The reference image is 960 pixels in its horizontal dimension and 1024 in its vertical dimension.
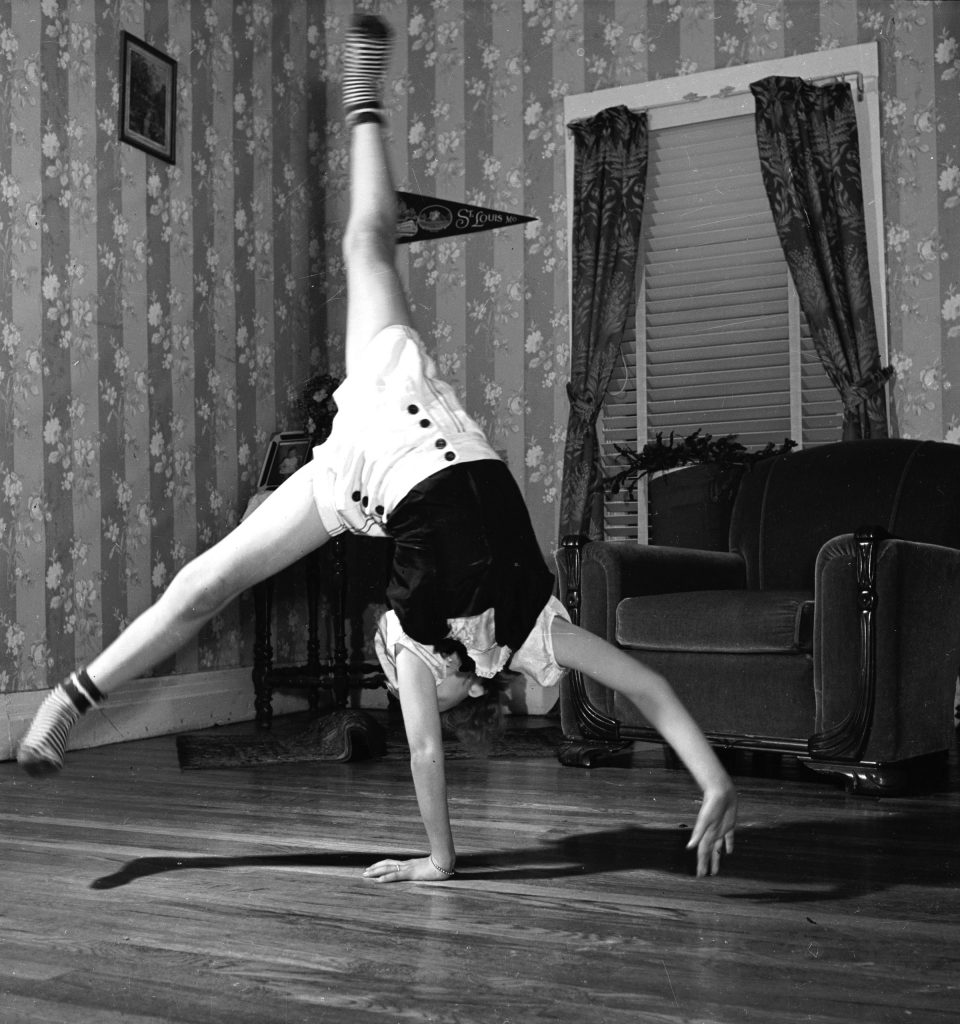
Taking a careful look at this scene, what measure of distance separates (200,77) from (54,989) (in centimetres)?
432

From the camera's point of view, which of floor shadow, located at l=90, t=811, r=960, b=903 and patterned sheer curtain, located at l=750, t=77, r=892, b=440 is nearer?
floor shadow, located at l=90, t=811, r=960, b=903

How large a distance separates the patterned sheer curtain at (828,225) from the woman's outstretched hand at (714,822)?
3.00 metres

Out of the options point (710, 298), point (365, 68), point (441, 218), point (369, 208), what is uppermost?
point (441, 218)

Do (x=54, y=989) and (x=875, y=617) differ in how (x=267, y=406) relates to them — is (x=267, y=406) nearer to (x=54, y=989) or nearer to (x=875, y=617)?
(x=875, y=617)

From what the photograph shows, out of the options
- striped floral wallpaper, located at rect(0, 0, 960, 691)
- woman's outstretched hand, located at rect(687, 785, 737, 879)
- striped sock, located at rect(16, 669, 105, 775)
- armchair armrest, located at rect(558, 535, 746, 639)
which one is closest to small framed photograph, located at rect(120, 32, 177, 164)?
striped floral wallpaper, located at rect(0, 0, 960, 691)

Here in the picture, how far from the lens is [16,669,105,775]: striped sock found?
1741 millimetres

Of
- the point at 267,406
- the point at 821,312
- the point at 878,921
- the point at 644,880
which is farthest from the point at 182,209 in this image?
the point at 878,921

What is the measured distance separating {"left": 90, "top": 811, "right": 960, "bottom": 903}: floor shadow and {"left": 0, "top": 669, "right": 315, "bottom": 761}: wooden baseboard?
1852 millimetres

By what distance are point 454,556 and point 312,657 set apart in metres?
3.32

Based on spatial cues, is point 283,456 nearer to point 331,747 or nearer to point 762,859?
point 331,747

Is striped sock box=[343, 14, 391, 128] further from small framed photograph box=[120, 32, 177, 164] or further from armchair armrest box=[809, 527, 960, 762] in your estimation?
small framed photograph box=[120, 32, 177, 164]

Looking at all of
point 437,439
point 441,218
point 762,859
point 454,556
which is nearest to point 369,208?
point 437,439

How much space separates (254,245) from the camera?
17.4 feet

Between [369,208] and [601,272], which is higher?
[601,272]
